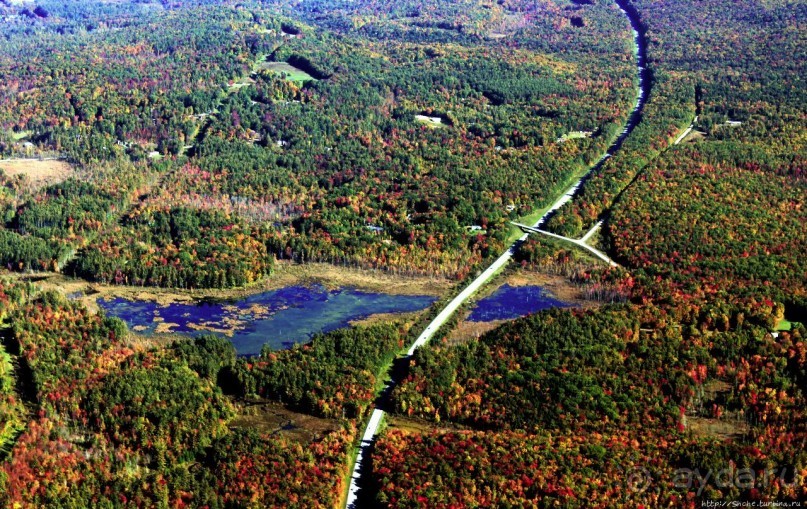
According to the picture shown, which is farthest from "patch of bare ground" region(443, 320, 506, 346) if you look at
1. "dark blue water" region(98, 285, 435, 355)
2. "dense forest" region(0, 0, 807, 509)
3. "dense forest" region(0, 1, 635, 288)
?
"dense forest" region(0, 1, 635, 288)

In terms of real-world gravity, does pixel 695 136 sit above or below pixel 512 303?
above

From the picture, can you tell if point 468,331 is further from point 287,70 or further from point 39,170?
point 287,70

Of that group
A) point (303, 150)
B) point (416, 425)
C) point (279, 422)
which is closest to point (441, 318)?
point (416, 425)

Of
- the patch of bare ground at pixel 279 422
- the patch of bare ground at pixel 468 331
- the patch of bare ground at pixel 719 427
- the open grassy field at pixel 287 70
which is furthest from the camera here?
the open grassy field at pixel 287 70

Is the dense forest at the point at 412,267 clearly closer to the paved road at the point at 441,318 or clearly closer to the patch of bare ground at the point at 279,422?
the patch of bare ground at the point at 279,422

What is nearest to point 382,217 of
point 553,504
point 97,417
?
point 97,417

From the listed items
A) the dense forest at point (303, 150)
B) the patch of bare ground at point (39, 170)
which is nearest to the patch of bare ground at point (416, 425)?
the dense forest at point (303, 150)

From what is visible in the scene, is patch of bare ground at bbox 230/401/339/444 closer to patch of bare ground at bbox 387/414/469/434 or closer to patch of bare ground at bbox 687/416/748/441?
patch of bare ground at bbox 387/414/469/434
